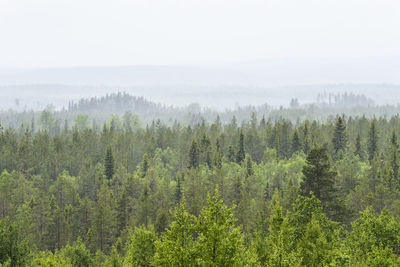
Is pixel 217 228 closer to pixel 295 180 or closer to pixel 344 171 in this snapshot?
pixel 344 171

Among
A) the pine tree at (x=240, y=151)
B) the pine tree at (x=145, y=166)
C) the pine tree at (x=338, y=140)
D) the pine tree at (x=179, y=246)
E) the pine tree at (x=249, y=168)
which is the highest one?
the pine tree at (x=179, y=246)

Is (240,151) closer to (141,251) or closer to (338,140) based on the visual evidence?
(338,140)

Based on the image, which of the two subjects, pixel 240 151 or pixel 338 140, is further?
pixel 240 151

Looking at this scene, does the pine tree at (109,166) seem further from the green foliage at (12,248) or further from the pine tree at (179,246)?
the pine tree at (179,246)

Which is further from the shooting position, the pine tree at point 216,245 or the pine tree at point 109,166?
the pine tree at point 109,166

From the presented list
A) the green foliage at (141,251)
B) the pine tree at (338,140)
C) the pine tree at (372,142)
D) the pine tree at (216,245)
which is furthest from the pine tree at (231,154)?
the pine tree at (216,245)

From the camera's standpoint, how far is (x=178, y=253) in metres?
25.1

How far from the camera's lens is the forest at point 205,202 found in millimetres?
28827

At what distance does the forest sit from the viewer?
28.8 meters

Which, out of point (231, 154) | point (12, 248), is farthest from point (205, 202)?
point (12, 248)

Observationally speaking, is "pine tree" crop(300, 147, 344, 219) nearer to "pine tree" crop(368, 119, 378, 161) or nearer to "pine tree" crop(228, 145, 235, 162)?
"pine tree" crop(368, 119, 378, 161)

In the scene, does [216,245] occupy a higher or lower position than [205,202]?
higher

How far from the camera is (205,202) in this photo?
9256 centimetres

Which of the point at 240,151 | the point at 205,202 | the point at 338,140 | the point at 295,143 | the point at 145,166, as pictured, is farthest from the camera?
the point at 295,143
